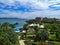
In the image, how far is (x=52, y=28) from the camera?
8758 millimetres

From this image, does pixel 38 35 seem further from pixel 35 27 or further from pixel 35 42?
pixel 35 27

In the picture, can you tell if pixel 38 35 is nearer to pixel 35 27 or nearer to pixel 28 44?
pixel 28 44

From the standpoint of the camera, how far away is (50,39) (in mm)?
7312

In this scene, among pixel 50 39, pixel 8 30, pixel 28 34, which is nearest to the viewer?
pixel 8 30

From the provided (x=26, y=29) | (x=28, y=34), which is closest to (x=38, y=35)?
(x=28, y=34)

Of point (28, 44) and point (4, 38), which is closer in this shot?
point (4, 38)

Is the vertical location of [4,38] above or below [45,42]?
above

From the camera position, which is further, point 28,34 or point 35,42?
point 28,34

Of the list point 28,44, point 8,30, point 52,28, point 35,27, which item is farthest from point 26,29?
point 8,30

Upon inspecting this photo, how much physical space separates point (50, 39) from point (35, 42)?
654mm

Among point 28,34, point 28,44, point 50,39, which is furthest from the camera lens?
point 28,34

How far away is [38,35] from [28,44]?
1.61ft

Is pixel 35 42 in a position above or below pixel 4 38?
below

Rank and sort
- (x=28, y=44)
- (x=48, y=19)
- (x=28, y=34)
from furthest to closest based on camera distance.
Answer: (x=48, y=19) → (x=28, y=34) → (x=28, y=44)
